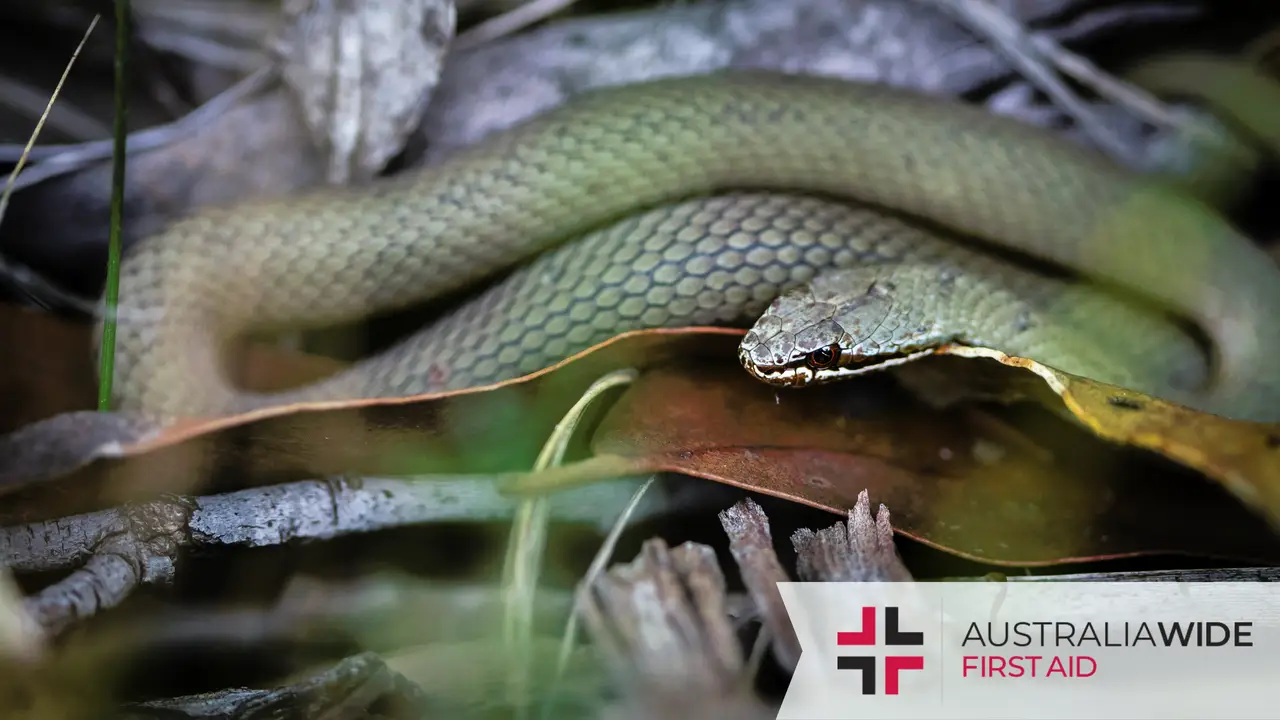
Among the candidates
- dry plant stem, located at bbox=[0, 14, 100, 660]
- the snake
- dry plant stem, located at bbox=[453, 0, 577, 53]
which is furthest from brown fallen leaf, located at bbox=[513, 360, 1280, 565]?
dry plant stem, located at bbox=[453, 0, 577, 53]

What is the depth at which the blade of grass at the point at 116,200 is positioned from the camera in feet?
3.76

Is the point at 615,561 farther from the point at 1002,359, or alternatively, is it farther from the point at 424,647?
the point at 1002,359

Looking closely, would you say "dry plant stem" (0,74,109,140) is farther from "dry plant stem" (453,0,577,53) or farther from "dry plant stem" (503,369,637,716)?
"dry plant stem" (503,369,637,716)

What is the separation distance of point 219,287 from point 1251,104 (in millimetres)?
1662

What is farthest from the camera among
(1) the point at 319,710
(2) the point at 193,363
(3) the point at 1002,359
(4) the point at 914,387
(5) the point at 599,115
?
(5) the point at 599,115

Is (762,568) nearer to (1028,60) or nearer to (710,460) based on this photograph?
(710,460)

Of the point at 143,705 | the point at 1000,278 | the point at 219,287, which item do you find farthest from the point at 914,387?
the point at 219,287

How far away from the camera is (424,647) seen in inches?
33.6

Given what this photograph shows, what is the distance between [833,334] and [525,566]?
1.74 feet

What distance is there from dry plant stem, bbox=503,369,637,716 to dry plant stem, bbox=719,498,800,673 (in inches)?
6.9

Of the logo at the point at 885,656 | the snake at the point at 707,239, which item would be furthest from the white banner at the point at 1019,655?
the snake at the point at 707,239

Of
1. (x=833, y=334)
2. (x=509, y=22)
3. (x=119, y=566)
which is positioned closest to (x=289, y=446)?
(x=119, y=566)

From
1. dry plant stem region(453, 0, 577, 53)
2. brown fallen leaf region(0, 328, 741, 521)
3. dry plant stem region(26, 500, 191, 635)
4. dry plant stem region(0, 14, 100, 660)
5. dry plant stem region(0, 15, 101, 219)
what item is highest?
dry plant stem region(453, 0, 577, 53)

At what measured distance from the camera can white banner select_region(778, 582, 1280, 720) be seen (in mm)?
803
